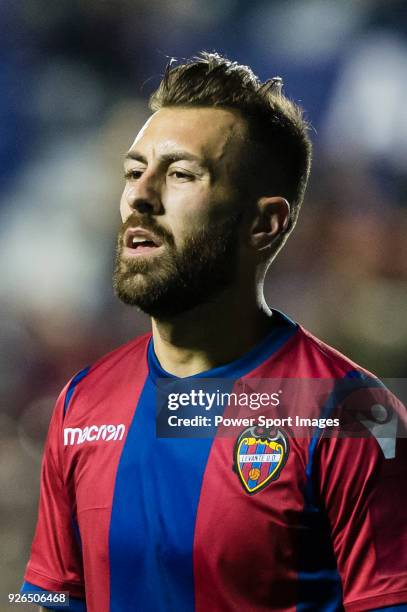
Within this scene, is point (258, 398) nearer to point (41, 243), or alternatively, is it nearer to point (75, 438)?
point (75, 438)

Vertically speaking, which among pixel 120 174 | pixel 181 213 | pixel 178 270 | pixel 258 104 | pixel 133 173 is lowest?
pixel 178 270

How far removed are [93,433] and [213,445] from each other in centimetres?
28

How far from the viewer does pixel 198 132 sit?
1.53 meters

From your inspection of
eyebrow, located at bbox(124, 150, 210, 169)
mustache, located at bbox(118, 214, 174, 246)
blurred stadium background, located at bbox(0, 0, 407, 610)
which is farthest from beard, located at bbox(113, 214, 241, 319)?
blurred stadium background, located at bbox(0, 0, 407, 610)

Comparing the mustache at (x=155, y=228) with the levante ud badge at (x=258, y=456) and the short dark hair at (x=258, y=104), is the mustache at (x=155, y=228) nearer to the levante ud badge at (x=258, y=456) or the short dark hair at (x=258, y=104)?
the short dark hair at (x=258, y=104)

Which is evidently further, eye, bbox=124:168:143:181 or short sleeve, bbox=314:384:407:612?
eye, bbox=124:168:143:181

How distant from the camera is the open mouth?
4.99 ft

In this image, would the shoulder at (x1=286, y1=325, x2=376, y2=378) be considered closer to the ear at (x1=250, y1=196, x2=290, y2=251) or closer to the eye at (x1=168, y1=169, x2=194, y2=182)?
the ear at (x1=250, y1=196, x2=290, y2=251)

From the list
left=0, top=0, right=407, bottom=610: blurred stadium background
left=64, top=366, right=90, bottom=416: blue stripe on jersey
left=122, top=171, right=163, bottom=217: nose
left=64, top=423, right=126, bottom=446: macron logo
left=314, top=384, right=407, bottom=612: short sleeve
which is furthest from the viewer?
left=0, top=0, right=407, bottom=610: blurred stadium background

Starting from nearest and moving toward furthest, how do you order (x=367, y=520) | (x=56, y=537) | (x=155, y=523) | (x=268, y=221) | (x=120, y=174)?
(x=367, y=520) < (x=155, y=523) < (x=268, y=221) < (x=56, y=537) < (x=120, y=174)

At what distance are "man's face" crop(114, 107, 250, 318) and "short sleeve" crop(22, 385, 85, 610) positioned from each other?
43 cm

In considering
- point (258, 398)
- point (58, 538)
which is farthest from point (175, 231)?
point (58, 538)

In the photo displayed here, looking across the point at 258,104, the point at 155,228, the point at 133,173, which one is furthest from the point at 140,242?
the point at 258,104
